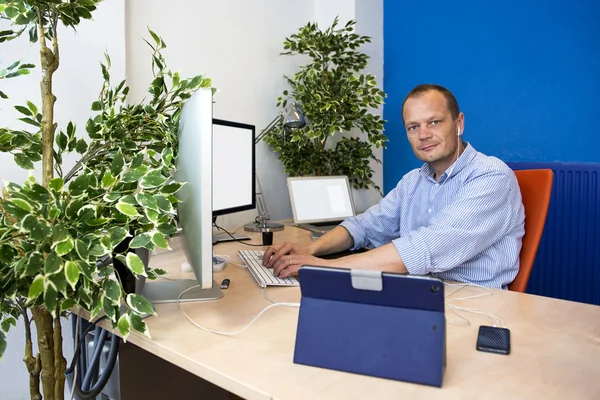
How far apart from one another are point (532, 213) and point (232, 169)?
1.11 meters

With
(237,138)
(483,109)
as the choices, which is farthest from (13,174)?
(483,109)

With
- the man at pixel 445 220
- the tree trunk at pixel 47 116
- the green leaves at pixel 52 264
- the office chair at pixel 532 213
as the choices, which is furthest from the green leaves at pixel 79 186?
the office chair at pixel 532 213

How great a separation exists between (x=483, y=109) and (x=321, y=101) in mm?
951

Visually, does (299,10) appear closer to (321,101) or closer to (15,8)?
(321,101)

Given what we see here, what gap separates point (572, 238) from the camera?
204 centimetres

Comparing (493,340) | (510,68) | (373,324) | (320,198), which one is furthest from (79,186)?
(510,68)

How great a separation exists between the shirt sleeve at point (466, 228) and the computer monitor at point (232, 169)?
0.77 metres

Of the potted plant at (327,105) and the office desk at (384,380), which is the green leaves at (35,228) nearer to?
the office desk at (384,380)

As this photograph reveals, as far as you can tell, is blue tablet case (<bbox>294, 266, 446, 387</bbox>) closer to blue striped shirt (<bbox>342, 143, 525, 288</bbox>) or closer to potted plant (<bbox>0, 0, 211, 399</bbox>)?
potted plant (<bbox>0, 0, 211, 399</bbox>)

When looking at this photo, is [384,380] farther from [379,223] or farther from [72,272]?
[379,223]

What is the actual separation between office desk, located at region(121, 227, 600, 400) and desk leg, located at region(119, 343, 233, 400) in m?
0.02

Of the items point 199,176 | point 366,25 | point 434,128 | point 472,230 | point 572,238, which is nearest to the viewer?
point 199,176

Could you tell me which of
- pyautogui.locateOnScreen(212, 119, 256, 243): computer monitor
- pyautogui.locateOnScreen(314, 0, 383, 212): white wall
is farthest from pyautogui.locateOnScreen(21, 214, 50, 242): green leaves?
pyautogui.locateOnScreen(314, 0, 383, 212): white wall

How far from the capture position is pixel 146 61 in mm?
1870
